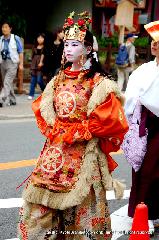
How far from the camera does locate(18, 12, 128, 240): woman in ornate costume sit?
13.6ft

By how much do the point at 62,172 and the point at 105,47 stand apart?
15122 mm

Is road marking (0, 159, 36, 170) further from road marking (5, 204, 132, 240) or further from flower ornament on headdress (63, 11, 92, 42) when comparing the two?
flower ornament on headdress (63, 11, 92, 42)

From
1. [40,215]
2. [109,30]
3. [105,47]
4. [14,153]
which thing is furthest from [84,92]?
[109,30]

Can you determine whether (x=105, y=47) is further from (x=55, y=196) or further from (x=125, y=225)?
(x=55, y=196)

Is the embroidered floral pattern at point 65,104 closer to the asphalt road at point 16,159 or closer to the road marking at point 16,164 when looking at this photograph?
the asphalt road at point 16,159

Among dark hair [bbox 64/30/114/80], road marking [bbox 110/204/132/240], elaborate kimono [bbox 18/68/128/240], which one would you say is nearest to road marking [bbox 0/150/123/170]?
road marking [bbox 110/204/132/240]

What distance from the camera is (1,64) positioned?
40.8 feet

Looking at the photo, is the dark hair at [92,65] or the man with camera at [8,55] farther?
the man with camera at [8,55]

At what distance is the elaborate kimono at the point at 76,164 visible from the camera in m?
4.15

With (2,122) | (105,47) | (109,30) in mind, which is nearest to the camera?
(2,122)

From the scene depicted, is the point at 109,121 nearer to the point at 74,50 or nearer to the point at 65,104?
the point at 65,104

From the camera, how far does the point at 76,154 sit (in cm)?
422

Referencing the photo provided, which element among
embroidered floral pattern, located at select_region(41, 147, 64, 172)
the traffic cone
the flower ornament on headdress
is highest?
the flower ornament on headdress

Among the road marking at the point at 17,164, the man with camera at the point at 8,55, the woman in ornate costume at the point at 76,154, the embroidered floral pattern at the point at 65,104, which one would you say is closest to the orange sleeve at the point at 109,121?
the woman in ornate costume at the point at 76,154
